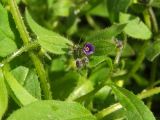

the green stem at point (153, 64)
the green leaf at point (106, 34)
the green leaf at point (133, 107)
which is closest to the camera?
the green leaf at point (133, 107)

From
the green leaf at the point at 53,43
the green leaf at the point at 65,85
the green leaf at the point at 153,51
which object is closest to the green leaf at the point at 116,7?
the green leaf at the point at 153,51

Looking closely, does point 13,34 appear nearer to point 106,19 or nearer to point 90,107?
point 90,107

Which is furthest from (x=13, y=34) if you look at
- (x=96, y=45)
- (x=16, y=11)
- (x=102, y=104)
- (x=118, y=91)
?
(x=102, y=104)

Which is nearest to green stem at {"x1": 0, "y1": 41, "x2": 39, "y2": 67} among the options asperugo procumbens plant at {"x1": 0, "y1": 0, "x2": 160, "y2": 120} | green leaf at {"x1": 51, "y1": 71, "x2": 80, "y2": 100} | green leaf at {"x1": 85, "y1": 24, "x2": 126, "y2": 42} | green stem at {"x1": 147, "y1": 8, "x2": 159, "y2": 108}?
asperugo procumbens plant at {"x1": 0, "y1": 0, "x2": 160, "y2": 120}

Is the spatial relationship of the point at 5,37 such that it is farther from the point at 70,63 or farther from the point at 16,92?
the point at 70,63

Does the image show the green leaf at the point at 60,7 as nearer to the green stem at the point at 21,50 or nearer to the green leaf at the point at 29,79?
the green leaf at the point at 29,79
